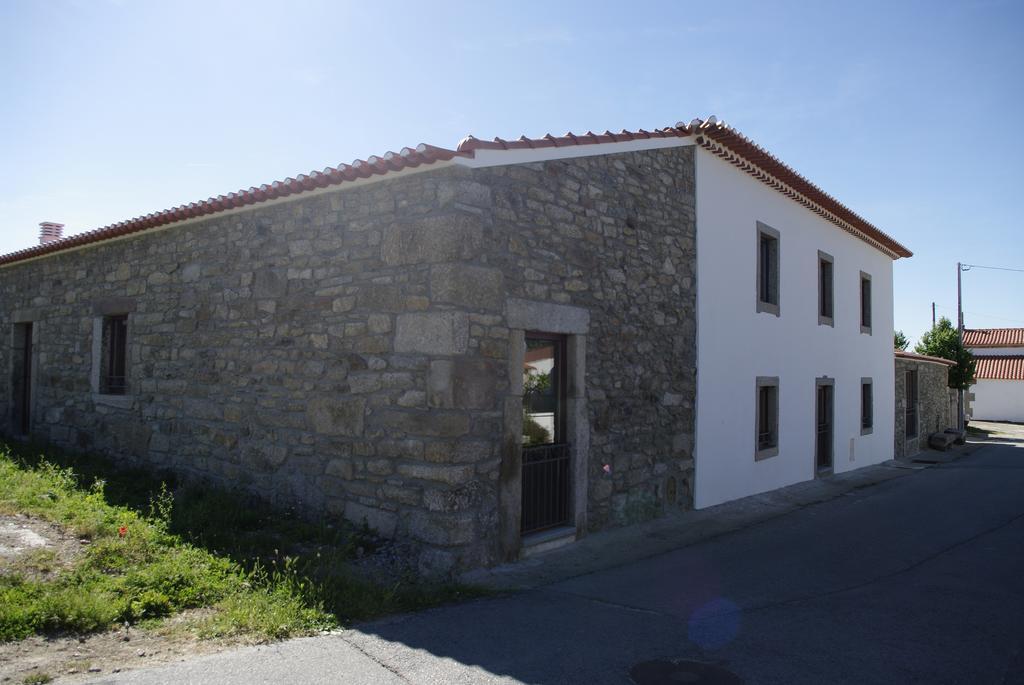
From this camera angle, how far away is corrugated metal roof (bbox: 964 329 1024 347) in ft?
112

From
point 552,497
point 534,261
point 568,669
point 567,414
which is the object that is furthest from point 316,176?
point 568,669

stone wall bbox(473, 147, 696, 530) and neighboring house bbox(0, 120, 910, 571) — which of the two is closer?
neighboring house bbox(0, 120, 910, 571)

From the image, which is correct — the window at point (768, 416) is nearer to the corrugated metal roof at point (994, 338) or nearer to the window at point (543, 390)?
the window at point (543, 390)

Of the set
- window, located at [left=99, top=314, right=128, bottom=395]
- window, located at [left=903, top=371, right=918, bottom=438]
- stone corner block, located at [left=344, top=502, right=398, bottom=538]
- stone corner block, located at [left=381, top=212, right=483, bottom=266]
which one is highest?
stone corner block, located at [left=381, top=212, right=483, bottom=266]

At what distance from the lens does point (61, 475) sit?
313 inches

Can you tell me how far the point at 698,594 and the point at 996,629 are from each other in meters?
1.85

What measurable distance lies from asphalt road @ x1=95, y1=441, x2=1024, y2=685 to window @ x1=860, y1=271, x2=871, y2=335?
27.7 ft

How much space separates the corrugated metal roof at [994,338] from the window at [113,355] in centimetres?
3621

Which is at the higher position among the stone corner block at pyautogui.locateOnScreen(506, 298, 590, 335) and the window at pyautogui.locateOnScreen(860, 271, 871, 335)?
the window at pyautogui.locateOnScreen(860, 271, 871, 335)

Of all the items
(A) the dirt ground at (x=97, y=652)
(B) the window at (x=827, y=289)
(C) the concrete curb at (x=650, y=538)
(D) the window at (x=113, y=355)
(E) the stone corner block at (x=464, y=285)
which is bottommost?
(C) the concrete curb at (x=650, y=538)

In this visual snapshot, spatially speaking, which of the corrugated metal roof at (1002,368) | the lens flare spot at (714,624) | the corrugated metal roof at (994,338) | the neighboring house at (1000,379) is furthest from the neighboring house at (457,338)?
the corrugated metal roof at (994,338)

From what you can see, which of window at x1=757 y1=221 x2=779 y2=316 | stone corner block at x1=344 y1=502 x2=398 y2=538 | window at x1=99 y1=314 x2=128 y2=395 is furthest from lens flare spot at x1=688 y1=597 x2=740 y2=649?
window at x1=99 y1=314 x2=128 y2=395

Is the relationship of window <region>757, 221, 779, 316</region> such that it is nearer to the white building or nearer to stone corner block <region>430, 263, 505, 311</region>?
the white building

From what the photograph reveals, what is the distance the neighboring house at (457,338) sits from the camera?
5.63 metres
